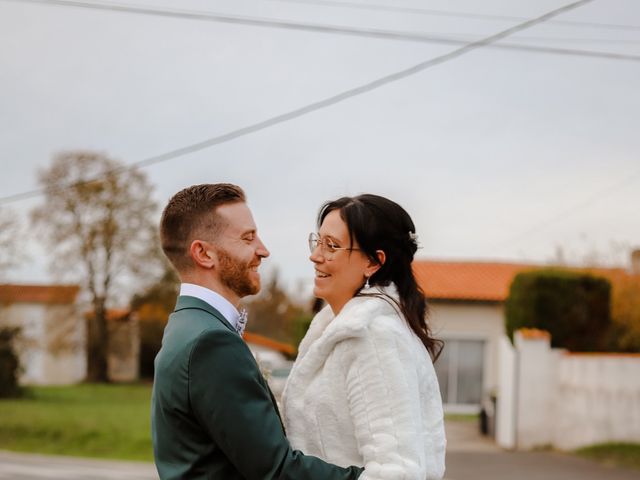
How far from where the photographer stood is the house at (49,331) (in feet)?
140

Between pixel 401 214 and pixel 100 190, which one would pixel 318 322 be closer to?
pixel 401 214

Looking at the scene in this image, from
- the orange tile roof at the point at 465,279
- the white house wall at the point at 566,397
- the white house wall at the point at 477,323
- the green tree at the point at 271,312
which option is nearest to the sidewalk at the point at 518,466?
the white house wall at the point at 566,397

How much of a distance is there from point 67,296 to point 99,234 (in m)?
3.38

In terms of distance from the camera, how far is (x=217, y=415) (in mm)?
2697

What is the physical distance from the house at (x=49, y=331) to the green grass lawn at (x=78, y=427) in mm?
2868

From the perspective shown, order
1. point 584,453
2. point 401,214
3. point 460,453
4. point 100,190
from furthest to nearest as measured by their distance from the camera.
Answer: point 100,190, point 460,453, point 584,453, point 401,214

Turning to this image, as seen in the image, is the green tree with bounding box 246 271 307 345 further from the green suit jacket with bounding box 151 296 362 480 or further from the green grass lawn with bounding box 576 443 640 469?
the green suit jacket with bounding box 151 296 362 480

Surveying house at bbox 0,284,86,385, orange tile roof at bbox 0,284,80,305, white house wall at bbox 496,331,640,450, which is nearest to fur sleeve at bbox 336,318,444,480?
white house wall at bbox 496,331,640,450

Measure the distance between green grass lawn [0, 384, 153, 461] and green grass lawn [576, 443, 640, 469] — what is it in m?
9.00

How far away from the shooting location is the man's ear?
3.00m

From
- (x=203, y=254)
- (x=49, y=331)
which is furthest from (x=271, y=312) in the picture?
(x=203, y=254)

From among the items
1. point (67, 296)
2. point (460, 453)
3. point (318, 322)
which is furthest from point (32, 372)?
point (318, 322)

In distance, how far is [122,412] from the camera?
34469 mm

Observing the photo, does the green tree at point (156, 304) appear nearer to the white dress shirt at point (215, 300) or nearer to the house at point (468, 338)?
the house at point (468, 338)
